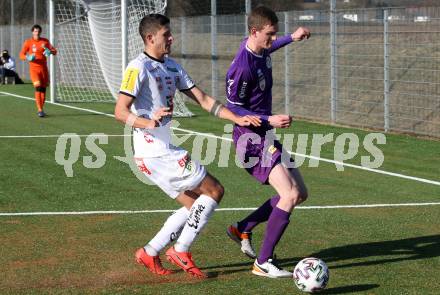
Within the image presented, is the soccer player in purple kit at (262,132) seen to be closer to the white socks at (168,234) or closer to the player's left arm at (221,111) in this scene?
the player's left arm at (221,111)

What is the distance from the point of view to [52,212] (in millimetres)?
10938

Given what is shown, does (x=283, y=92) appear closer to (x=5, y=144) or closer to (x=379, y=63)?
(x=379, y=63)

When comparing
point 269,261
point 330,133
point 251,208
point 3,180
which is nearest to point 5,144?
point 3,180

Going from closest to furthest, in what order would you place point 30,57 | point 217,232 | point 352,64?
point 217,232 → point 30,57 → point 352,64

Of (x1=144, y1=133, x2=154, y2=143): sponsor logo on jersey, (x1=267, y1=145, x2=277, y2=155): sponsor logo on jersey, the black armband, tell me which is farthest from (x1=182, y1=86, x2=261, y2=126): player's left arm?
(x1=144, y1=133, x2=154, y2=143): sponsor logo on jersey

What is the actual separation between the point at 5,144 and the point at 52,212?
746 cm

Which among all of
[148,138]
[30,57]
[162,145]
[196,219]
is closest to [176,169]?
[162,145]

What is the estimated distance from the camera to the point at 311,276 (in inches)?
291

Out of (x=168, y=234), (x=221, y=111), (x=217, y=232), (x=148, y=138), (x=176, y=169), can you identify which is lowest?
(x=217, y=232)

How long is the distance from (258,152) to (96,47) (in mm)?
22450

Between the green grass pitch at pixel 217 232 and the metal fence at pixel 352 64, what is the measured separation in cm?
448

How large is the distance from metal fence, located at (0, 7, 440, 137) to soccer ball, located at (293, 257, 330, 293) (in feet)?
37.7

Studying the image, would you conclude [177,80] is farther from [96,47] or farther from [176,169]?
[96,47]

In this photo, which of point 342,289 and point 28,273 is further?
point 28,273
